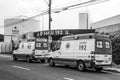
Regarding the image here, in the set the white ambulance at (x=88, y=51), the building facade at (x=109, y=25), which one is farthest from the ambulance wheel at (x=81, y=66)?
the building facade at (x=109, y=25)

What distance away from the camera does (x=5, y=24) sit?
61.9 metres

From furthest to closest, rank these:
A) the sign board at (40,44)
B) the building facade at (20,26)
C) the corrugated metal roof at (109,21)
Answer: the building facade at (20,26), the corrugated metal roof at (109,21), the sign board at (40,44)

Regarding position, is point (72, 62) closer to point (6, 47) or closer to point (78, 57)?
point (78, 57)

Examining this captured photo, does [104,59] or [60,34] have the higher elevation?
[60,34]

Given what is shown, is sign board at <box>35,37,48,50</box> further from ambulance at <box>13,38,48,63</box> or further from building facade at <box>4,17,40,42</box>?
building facade at <box>4,17,40,42</box>

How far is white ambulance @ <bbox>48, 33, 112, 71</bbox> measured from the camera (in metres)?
15.5

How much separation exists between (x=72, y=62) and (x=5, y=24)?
47712 mm

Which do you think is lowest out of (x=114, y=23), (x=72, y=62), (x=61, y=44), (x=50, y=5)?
(x=72, y=62)

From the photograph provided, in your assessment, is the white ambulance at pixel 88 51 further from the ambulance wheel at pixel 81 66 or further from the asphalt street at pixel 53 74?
the asphalt street at pixel 53 74

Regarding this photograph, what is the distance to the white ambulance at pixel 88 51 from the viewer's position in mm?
15508

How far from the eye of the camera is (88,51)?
15742mm

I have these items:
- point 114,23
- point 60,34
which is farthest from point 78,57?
point 60,34

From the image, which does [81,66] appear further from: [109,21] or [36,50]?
[109,21]

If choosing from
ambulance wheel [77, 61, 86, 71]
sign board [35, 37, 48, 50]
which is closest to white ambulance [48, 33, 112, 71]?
ambulance wheel [77, 61, 86, 71]
